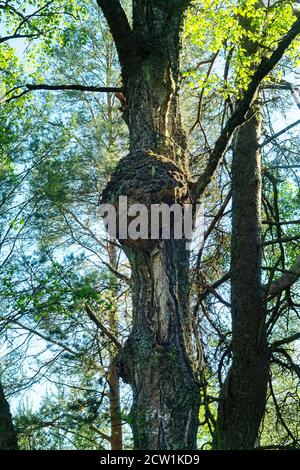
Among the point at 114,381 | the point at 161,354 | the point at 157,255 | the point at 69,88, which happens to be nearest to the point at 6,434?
the point at 161,354

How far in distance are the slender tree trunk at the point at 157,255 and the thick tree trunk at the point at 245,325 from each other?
102 centimetres

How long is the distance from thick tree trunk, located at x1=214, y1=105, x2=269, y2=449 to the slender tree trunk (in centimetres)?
102

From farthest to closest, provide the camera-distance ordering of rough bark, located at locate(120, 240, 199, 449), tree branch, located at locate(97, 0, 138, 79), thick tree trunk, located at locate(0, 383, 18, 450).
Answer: tree branch, located at locate(97, 0, 138, 79), thick tree trunk, located at locate(0, 383, 18, 450), rough bark, located at locate(120, 240, 199, 449)

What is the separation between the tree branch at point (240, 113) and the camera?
4715 millimetres

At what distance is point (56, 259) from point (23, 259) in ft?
1.05

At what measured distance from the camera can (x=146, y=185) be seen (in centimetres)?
459

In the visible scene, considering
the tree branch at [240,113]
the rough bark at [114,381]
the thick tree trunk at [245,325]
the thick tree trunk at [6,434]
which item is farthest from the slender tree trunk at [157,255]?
the rough bark at [114,381]

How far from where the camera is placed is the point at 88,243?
8.80m

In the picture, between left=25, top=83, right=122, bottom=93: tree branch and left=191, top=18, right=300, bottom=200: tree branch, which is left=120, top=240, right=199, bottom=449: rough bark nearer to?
left=191, top=18, right=300, bottom=200: tree branch

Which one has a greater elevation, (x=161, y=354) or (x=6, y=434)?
(x=161, y=354)

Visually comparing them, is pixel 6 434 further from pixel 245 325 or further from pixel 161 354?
pixel 245 325

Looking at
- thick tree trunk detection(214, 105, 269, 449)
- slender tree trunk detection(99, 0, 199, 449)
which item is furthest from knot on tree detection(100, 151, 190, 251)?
thick tree trunk detection(214, 105, 269, 449)

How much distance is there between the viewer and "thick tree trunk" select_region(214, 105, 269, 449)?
5512 millimetres

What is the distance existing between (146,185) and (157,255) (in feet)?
1.56
